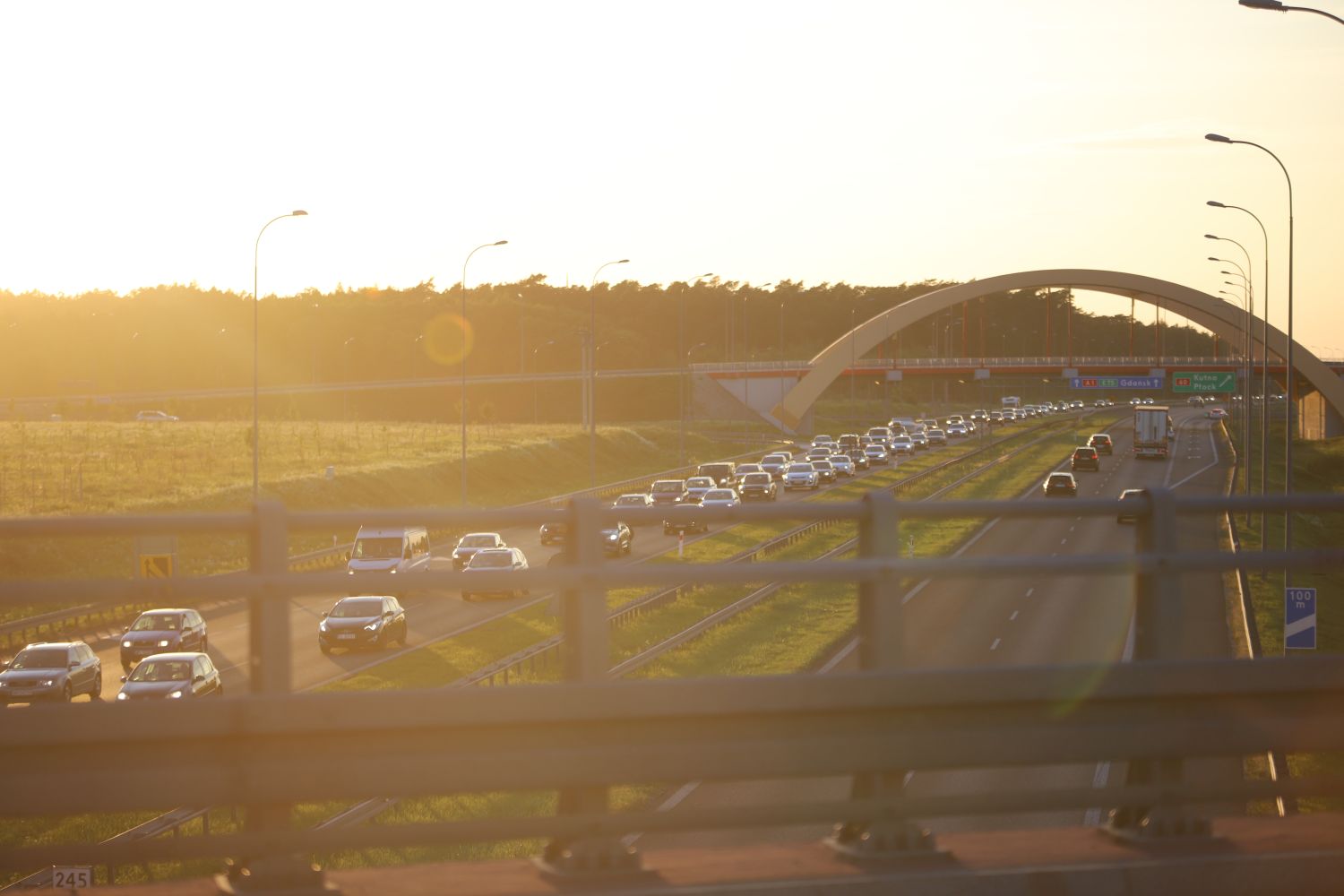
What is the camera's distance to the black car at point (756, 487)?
6256 centimetres

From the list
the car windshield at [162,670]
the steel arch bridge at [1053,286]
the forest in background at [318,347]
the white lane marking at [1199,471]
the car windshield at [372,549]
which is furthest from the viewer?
the forest in background at [318,347]

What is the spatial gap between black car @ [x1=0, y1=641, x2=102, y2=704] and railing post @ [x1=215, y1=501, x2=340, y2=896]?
14068 mm

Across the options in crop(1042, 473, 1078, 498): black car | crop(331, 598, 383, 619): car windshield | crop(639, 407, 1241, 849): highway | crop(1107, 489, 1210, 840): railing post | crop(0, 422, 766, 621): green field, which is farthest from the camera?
crop(1042, 473, 1078, 498): black car

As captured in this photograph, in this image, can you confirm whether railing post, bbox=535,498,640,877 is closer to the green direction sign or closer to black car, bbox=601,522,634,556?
black car, bbox=601,522,634,556

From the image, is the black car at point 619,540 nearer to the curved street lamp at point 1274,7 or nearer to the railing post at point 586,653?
the railing post at point 586,653

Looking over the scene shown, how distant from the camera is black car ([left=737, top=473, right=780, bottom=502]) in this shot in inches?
2463

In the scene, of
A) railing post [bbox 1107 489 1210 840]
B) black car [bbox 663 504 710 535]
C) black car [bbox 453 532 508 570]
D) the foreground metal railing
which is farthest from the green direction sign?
black car [bbox 663 504 710 535]

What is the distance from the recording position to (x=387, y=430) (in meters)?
89.5

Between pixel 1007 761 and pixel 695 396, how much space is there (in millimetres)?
132031

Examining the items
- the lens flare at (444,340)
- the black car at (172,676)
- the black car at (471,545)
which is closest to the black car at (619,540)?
the black car at (172,676)

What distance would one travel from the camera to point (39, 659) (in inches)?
736

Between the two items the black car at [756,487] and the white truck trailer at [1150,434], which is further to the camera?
the white truck trailer at [1150,434]

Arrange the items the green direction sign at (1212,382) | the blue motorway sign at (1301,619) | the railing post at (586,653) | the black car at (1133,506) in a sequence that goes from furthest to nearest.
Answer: the green direction sign at (1212,382) < the blue motorway sign at (1301,619) < the black car at (1133,506) < the railing post at (586,653)

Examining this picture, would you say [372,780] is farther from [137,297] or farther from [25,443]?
[137,297]
